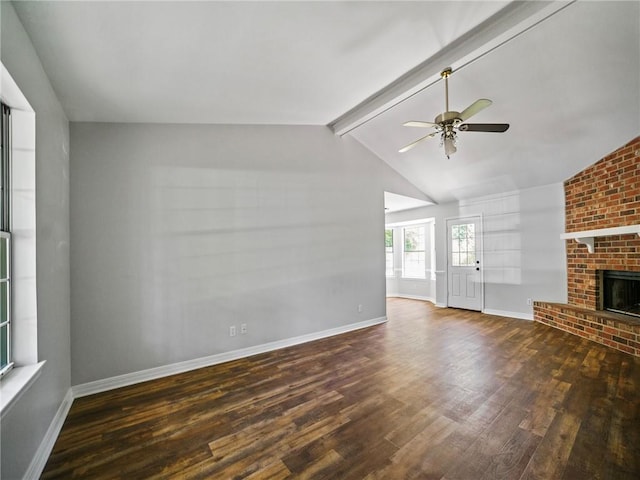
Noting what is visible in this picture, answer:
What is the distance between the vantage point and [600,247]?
401 cm

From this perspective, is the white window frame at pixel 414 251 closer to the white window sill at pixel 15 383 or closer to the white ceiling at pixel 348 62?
the white ceiling at pixel 348 62

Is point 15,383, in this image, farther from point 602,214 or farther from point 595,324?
point 602,214

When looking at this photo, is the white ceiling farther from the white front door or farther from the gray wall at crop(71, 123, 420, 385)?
the white front door

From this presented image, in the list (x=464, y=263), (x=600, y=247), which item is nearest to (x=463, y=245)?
(x=464, y=263)

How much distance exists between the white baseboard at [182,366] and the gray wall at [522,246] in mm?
3546

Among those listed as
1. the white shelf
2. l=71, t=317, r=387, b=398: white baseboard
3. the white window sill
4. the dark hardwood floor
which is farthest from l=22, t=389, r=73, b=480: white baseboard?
the white shelf

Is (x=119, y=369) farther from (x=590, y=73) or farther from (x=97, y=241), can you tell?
(x=590, y=73)

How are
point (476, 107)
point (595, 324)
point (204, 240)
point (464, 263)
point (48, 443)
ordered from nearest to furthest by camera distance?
point (48, 443) → point (476, 107) → point (204, 240) → point (595, 324) → point (464, 263)

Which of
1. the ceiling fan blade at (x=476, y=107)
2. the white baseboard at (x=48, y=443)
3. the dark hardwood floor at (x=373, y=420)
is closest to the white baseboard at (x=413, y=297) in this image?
the dark hardwood floor at (x=373, y=420)

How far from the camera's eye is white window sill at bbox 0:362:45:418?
1.23 m

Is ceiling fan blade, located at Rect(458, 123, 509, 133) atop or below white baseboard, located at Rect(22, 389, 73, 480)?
atop

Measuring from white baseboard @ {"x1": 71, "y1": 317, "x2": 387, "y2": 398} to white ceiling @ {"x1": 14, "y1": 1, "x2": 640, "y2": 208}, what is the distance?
8.50 ft

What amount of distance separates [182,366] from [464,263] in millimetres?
5617

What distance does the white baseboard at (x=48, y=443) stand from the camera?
155cm
